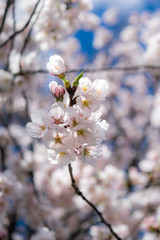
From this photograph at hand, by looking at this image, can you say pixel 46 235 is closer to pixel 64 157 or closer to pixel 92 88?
pixel 64 157

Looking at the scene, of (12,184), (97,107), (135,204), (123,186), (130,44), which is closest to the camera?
(97,107)

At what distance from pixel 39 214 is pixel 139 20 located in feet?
22.9

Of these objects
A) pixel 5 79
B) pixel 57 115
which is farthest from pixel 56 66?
pixel 5 79

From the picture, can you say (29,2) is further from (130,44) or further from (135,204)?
(130,44)

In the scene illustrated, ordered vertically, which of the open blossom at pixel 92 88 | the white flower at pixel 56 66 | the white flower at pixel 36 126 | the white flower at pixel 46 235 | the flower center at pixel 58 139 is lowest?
the flower center at pixel 58 139

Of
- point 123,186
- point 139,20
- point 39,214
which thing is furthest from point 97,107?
point 139,20

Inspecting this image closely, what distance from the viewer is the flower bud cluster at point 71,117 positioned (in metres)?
1.04

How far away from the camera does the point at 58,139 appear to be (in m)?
1.05

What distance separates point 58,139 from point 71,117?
11 centimetres

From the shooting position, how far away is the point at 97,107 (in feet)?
3.48

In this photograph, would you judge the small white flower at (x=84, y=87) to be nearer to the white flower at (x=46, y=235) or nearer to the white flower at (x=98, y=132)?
the white flower at (x=98, y=132)

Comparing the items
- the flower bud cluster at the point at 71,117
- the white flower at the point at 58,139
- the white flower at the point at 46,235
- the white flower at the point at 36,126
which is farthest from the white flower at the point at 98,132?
the white flower at the point at 46,235

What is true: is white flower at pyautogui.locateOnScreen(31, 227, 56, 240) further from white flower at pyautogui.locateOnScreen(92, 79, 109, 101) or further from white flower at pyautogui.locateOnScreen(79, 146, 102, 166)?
white flower at pyautogui.locateOnScreen(92, 79, 109, 101)

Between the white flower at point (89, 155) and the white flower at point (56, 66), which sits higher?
the white flower at point (56, 66)
